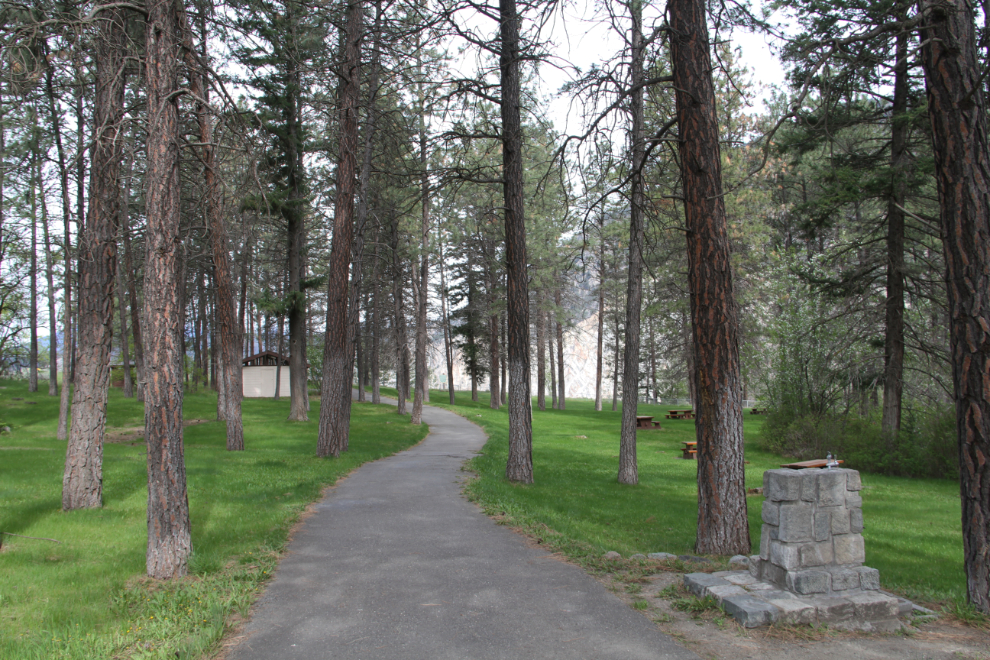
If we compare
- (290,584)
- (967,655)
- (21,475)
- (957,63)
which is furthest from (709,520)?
(21,475)

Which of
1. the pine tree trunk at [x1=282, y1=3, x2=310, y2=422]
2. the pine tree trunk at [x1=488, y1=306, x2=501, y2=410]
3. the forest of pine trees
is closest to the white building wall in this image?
the forest of pine trees

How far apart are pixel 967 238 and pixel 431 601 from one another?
5.64 meters

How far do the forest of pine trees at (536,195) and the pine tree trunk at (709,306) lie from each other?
3 cm

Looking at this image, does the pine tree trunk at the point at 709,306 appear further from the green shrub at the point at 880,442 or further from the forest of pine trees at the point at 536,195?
the green shrub at the point at 880,442

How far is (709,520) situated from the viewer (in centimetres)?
656

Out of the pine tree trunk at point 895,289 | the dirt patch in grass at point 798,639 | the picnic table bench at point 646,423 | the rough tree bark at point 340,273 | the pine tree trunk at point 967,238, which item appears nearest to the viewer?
the dirt patch in grass at point 798,639

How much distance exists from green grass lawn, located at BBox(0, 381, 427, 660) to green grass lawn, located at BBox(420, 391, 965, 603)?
10.9 ft

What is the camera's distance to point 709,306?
253 inches

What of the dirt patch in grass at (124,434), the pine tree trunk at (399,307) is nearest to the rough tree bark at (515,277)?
the dirt patch in grass at (124,434)

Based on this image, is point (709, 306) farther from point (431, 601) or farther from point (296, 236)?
point (296, 236)

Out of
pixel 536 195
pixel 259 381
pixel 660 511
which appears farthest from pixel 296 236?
pixel 259 381

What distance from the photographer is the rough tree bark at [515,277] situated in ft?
37.6

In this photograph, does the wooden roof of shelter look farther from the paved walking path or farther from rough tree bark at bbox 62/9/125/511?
the paved walking path

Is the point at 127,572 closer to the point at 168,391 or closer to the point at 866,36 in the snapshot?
the point at 168,391
